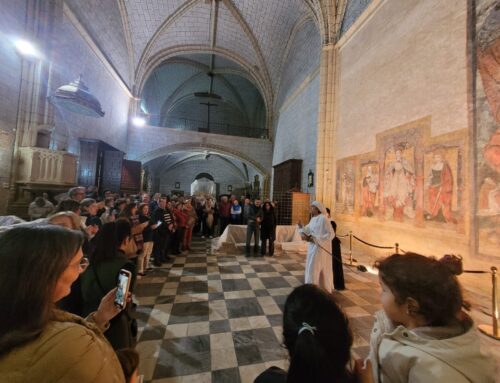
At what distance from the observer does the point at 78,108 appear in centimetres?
576

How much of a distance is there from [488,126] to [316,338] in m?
4.58

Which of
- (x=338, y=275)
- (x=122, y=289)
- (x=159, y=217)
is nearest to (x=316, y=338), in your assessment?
(x=122, y=289)

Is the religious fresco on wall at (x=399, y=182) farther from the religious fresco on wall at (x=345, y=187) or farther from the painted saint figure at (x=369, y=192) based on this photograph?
the religious fresco on wall at (x=345, y=187)

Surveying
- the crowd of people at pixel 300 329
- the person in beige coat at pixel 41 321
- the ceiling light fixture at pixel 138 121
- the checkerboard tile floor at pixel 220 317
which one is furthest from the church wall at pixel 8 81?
the ceiling light fixture at pixel 138 121

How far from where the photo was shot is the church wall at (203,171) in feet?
75.8

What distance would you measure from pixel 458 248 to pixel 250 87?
17.8 metres

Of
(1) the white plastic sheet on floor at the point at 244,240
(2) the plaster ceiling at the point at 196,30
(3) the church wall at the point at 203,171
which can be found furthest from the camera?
(3) the church wall at the point at 203,171

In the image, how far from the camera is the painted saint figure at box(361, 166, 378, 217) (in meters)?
5.58

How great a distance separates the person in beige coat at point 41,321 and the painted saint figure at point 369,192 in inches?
238

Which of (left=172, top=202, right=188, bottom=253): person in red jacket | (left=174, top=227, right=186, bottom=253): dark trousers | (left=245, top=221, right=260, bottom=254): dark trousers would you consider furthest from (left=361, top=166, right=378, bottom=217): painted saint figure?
(left=174, top=227, right=186, bottom=253): dark trousers

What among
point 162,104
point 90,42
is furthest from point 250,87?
point 90,42

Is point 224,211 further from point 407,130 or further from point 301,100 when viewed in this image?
point 301,100

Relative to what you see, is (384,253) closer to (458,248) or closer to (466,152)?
(458,248)

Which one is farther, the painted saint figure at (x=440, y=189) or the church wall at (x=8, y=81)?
the church wall at (x=8, y=81)
